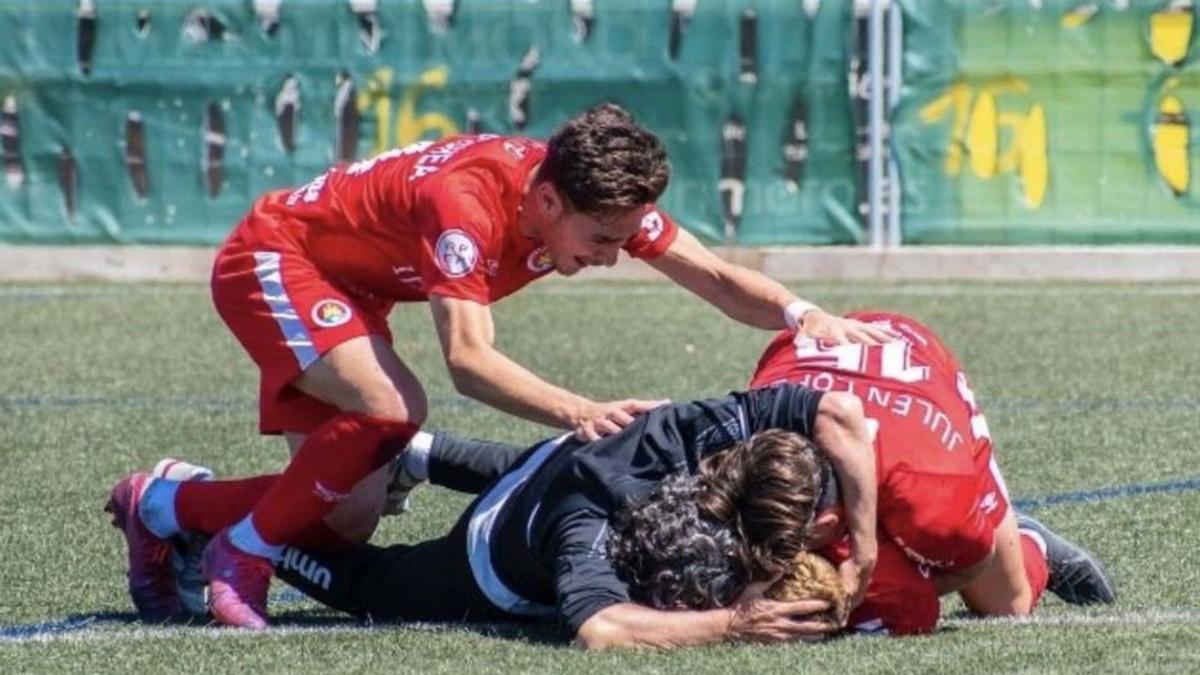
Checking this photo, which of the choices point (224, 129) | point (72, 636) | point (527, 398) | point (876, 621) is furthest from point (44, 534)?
point (224, 129)

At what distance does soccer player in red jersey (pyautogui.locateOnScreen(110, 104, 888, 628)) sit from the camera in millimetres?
5883

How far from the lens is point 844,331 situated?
6180 millimetres

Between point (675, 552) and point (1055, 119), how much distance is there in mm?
10742

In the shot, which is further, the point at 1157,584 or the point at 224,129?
the point at 224,129

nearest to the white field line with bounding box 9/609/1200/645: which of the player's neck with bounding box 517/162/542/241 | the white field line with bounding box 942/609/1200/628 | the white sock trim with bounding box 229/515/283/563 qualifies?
the white field line with bounding box 942/609/1200/628

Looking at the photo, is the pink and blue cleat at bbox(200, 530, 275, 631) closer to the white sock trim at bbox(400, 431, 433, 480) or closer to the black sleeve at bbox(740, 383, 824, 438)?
the white sock trim at bbox(400, 431, 433, 480)

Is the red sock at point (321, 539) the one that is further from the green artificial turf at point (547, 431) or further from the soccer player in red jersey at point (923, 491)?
the soccer player in red jersey at point (923, 491)

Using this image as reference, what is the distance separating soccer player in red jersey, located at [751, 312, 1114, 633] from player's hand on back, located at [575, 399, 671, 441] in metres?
0.39

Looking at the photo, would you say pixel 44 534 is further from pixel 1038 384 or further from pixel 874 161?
pixel 874 161

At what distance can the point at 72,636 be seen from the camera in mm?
5969

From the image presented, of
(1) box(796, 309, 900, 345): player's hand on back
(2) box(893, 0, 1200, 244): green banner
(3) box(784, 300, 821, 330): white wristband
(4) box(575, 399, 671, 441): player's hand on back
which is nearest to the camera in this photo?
(4) box(575, 399, 671, 441): player's hand on back

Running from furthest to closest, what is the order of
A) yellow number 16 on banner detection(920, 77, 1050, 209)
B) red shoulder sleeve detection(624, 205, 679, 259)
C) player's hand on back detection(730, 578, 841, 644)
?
yellow number 16 on banner detection(920, 77, 1050, 209) → red shoulder sleeve detection(624, 205, 679, 259) → player's hand on back detection(730, 578, 841, 644)

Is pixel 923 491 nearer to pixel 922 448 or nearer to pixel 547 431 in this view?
pixel 922 448

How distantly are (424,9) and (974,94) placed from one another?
3.46 m
